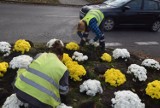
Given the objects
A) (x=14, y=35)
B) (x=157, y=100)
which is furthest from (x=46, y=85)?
(x=14, y=35)

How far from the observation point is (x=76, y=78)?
7418mm

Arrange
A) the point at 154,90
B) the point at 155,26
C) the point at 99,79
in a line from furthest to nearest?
the point at 155,26, the point at 99,79, the point at 154,90

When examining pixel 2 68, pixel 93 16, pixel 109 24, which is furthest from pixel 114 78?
pixel 109 24

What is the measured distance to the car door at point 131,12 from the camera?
600 inches

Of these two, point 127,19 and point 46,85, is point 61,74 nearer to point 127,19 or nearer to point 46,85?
point 46,85

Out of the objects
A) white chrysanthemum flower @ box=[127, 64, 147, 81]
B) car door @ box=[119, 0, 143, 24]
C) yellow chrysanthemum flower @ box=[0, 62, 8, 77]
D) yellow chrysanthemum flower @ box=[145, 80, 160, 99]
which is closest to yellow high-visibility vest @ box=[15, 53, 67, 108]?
yellow chrysanthemum flower @ box=[0, 62, 8, 77]

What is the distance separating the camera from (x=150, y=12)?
15945 millimetres

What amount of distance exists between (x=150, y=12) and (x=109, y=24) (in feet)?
7.63

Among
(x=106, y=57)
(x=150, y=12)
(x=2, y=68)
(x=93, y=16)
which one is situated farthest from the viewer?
(x=150, y=12)

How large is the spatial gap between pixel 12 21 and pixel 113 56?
6995 millimetres

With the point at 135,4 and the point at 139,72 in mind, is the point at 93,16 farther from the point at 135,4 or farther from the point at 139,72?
the point at 135,4

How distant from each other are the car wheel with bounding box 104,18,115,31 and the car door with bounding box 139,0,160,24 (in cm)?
157

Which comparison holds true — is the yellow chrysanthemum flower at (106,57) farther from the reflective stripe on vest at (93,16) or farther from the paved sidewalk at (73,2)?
the paved sidewalk at (73,2)

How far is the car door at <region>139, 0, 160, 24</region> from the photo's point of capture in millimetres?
15820
